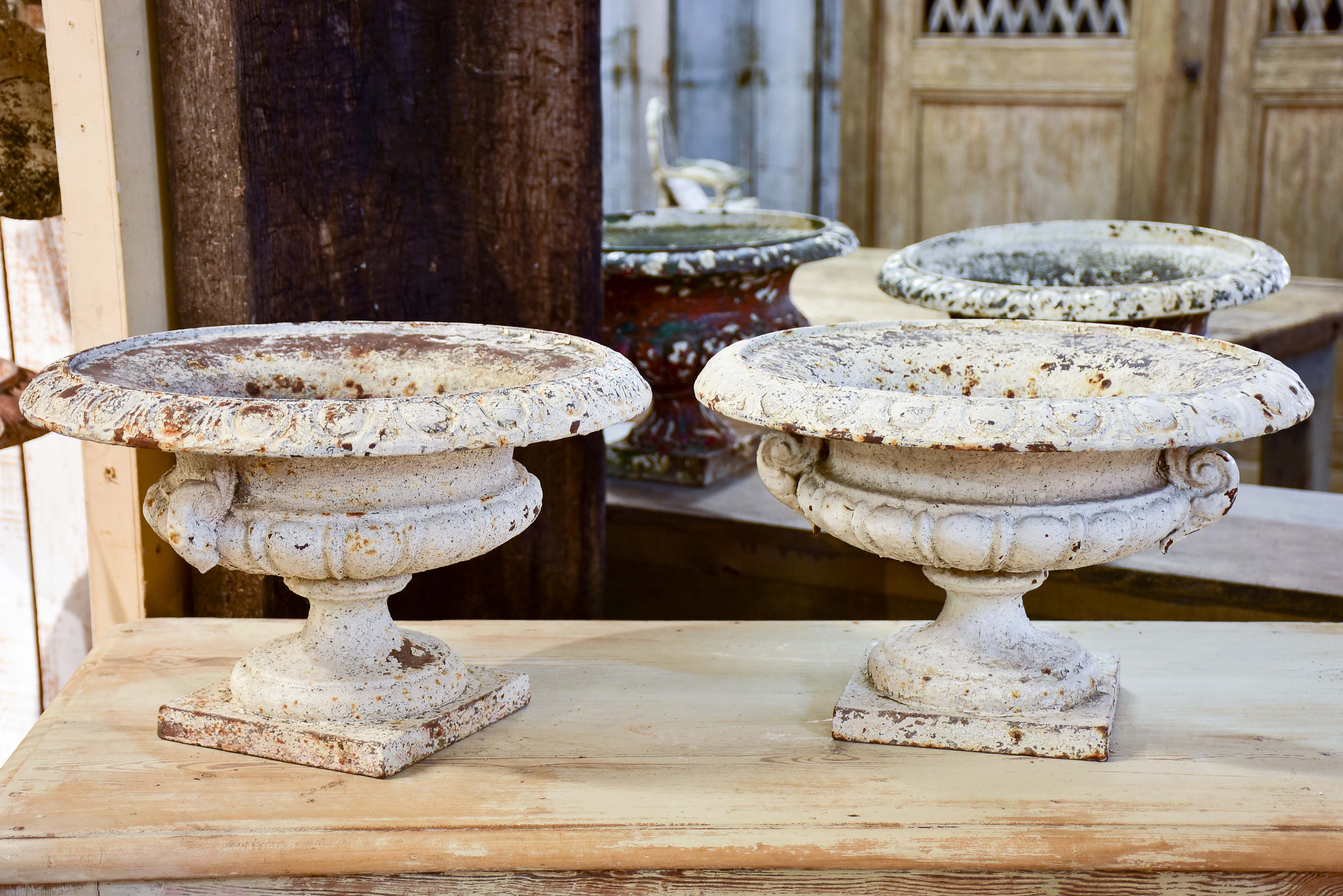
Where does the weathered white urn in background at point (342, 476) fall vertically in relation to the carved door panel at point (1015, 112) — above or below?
below

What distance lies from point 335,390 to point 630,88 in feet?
13.5

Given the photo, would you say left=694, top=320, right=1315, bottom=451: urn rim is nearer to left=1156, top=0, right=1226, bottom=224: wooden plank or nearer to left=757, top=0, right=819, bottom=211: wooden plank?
left=1156, top=0, right=1226, bottom=224: wooden plank

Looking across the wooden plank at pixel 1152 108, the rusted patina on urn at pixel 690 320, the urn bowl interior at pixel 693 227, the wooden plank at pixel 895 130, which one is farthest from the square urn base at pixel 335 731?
the wooden plank at pixel 895 130

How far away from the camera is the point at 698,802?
144cm

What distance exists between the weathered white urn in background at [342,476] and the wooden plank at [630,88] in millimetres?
3849

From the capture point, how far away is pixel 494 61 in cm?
216

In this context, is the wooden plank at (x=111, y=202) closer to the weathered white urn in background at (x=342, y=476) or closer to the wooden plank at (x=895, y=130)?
the weathered white urn in background at (x=342, y=476)

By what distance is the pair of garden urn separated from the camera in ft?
4.43

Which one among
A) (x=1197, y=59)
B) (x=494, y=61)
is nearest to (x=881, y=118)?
(x=1197, y=59)

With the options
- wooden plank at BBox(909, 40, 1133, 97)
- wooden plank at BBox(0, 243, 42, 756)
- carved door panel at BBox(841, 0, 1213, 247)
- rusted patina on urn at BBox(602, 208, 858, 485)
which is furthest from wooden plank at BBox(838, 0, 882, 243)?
wooden plank at BBox(0, 243, 42, 756)

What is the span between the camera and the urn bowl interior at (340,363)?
1592 millimetres

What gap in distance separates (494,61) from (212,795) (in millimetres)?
1216

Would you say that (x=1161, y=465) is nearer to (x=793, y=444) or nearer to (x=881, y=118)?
(x=793, y=444)

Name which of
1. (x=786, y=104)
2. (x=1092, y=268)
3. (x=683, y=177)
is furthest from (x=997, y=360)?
(x=786, y=104)
